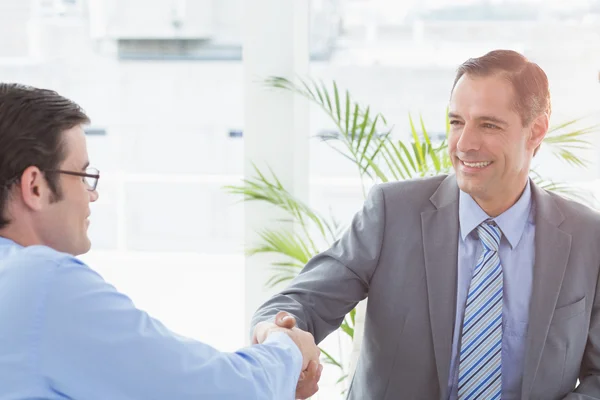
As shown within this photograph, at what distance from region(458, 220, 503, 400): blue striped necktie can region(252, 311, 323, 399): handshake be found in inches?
14.8

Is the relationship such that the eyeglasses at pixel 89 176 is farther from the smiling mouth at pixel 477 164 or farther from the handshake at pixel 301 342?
the smiling mouth at pixel 477 164

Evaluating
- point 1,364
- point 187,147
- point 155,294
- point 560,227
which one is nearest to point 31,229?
point 1,364

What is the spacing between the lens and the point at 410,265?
2.09 meters

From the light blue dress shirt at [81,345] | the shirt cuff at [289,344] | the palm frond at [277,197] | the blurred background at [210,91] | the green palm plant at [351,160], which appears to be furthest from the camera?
the blurred background at [210,91]

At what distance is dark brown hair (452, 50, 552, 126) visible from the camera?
203cm

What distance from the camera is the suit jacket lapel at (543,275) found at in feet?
6.51

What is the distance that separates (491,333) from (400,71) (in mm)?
1876

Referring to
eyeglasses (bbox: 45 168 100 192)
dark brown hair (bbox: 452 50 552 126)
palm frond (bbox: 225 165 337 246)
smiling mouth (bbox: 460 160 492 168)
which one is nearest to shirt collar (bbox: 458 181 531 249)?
smiling mouth (bbox: 460 160 492 168)

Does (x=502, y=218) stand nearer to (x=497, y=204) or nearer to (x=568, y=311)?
(x=497, y=204)

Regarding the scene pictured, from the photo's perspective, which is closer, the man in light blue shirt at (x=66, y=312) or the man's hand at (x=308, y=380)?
the man in light blue shirt at (x=66, y=312)

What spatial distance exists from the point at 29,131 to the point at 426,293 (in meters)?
1.07

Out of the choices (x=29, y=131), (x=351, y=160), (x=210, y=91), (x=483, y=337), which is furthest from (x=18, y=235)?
(x=210, y=91)

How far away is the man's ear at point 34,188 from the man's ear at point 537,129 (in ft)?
4.02

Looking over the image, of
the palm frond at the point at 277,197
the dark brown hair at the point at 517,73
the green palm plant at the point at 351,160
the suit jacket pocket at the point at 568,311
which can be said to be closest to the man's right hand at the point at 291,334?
the suit jacket pocket at the point at 568,311
